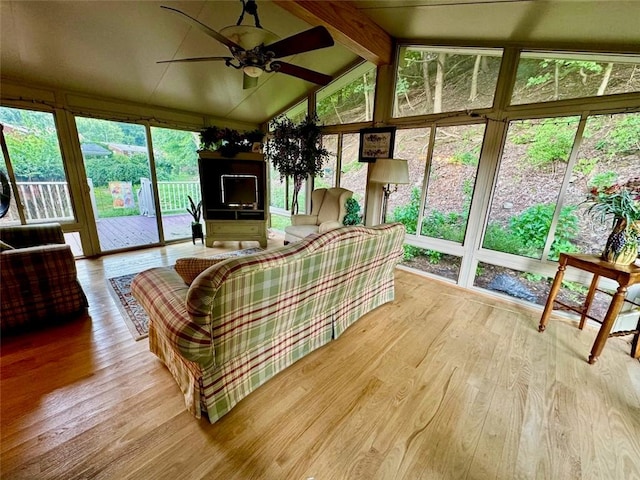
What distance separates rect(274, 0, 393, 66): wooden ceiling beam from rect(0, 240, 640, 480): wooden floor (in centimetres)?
272

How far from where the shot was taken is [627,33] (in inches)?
78.3

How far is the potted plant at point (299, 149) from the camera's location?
14.1ft

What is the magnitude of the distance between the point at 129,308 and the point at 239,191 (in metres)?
2.57

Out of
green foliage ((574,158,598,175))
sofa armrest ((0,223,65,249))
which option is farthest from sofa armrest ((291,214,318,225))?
green foliage ((574,158,598,175))

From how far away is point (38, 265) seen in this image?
1.99 m

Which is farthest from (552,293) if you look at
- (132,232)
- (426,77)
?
(132,232)

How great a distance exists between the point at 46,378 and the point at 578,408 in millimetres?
3323

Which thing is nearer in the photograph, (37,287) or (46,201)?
(37,287)

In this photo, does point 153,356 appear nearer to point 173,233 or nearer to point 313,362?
point 313,362

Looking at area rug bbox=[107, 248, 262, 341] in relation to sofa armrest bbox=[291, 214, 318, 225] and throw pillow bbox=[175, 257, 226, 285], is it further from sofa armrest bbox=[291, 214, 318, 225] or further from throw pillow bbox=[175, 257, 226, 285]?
sofa armrest bbox=[291, 214, 318, 225]

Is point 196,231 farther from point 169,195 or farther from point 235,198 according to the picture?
point 235,198

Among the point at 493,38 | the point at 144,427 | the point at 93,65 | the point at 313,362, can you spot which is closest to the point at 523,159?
the point at 493,38

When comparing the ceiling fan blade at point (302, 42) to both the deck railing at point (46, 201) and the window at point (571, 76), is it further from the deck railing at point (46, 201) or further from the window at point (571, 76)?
the deck railing at point (46, 201)

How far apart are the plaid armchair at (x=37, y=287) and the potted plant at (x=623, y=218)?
426 centimetres
